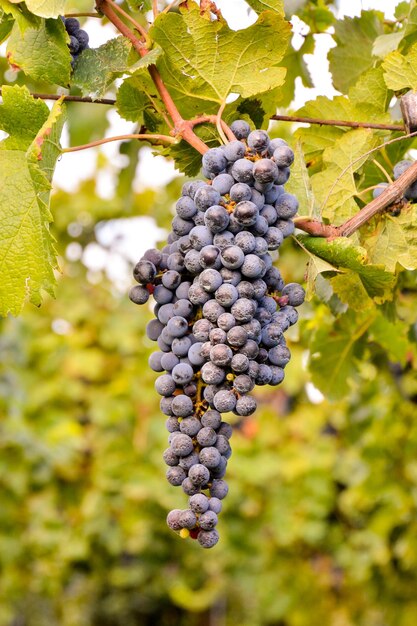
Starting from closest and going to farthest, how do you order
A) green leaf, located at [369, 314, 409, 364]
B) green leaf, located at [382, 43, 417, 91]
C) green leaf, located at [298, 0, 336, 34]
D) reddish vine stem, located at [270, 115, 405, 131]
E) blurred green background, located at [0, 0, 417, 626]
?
green leaf, located at [382, 43, 417, 91], reddish vine stem, located at [270, 115, 405, 131], green leaf, located at [298, 0, 336, 34], green leaf, located at [369, 314, 409, 364], blurred green background, located at [0, 0, 417, 626]

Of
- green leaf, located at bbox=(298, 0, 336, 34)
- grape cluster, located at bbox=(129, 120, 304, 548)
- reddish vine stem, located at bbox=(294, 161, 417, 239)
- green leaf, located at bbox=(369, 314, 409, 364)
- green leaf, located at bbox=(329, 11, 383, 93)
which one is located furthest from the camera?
green leaf, located at bbox=(369, 314, 409, 364)

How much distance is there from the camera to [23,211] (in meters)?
1.21

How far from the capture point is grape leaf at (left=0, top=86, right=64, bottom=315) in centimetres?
117

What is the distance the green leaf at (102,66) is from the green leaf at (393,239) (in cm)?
49

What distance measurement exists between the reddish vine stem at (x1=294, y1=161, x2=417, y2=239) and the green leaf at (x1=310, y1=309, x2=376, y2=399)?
3.13 feet

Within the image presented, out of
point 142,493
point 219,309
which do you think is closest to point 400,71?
point 219,309

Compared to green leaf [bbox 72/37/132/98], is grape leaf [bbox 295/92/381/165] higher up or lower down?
lower down

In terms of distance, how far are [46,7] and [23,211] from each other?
296 millimetres

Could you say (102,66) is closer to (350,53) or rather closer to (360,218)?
(360,218)

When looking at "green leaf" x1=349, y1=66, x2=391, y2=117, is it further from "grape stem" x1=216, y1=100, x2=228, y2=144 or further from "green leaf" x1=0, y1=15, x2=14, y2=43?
"green leaf" x1=0, y1=15, x2=14, y2=43

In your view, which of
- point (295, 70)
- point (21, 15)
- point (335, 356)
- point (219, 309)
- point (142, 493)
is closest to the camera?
point (219, 309)

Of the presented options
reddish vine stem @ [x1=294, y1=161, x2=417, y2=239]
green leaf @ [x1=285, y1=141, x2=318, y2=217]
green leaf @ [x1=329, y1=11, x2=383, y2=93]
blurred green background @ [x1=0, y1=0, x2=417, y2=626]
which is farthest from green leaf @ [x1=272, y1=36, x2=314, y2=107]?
blurred green background @ [x1=0, y1=0, x2=417, y2=626]

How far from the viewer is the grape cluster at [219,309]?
3.53 ft

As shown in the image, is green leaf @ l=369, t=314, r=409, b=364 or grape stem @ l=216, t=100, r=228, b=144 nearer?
grape stem @ l=216, t=100, r=228, b=144
